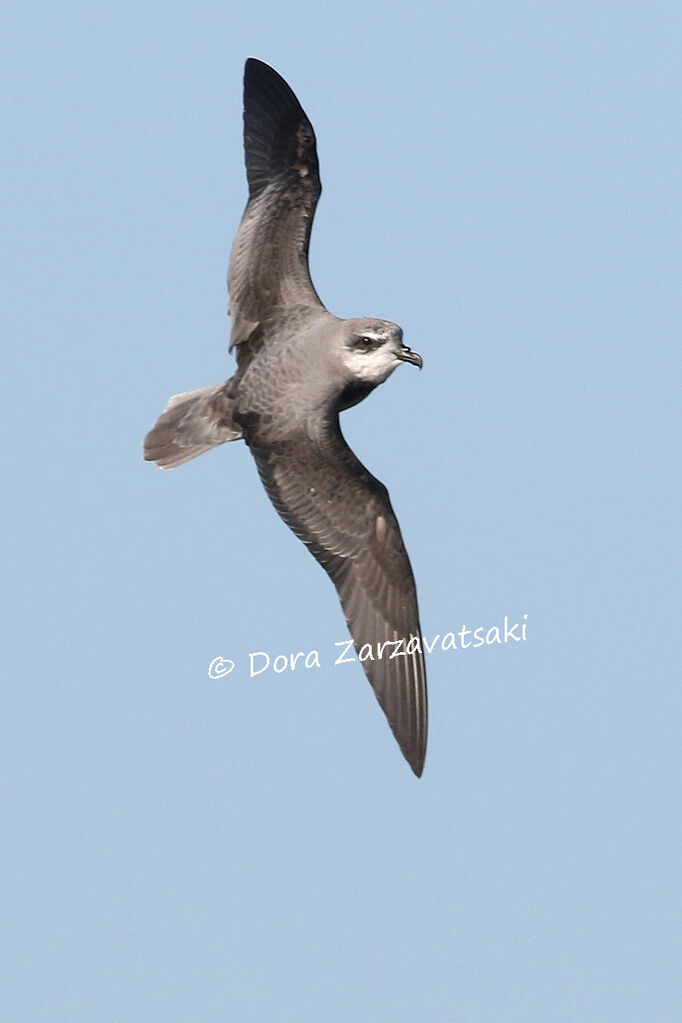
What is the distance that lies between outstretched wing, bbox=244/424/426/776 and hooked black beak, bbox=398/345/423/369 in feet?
1.81

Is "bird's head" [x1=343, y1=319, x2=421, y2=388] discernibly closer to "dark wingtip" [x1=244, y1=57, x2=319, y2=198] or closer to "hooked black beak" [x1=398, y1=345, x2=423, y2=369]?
"hooked black beak" [x1=398, y1=345, x2=423, y2=369]

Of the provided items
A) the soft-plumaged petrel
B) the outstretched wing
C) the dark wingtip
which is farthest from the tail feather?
the dark wingtip

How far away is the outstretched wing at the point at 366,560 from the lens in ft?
27.4

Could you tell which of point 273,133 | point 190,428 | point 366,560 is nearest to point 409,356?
point 366,560

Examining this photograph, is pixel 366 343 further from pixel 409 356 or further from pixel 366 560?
pixel 366 560

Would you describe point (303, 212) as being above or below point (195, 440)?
above

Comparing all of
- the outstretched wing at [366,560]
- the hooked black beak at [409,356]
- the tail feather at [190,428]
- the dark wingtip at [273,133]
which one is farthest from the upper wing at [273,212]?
the outstretched wing at [366,560]

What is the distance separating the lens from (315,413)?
26.8 ft

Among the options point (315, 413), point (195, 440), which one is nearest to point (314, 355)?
point (315, 413)

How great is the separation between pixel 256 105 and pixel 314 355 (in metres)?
1.80

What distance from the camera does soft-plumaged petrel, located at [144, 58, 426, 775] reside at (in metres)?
8.18

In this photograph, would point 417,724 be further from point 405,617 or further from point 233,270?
point 233,270

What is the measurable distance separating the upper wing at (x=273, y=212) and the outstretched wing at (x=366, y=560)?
82cm

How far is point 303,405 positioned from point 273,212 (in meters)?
1.27
